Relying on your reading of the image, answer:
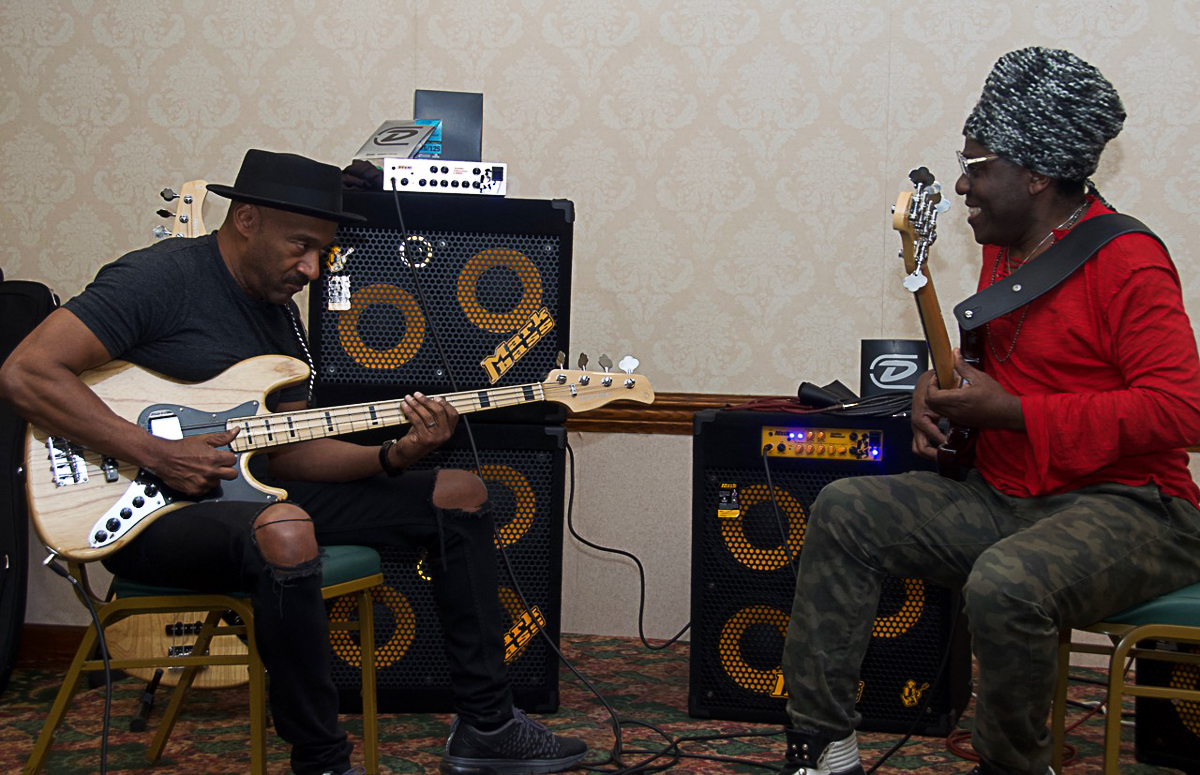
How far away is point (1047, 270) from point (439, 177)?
50.6 inches

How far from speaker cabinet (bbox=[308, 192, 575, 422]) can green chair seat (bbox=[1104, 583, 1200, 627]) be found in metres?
1.25

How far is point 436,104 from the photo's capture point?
2641mm

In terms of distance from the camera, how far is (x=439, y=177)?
8.21 ft

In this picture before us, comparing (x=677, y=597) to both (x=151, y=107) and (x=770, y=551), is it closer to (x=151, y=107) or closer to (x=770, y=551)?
(x=770, y=551)

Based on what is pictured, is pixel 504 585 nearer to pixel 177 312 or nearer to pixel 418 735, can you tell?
pixel 418 735

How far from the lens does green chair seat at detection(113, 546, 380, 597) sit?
197cm

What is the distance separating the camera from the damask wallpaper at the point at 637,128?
124 inches

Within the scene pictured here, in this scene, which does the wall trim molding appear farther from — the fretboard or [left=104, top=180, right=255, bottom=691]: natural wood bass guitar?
the fretboard

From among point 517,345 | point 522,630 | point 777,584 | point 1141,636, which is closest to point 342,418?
point 517,345

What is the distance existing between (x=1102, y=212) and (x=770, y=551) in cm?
96

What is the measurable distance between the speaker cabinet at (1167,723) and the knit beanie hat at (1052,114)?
38.1 inches

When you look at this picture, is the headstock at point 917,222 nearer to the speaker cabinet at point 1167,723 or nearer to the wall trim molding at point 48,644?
the speaker cabinet at point 1167,723

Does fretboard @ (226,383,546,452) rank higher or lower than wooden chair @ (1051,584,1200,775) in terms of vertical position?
higher

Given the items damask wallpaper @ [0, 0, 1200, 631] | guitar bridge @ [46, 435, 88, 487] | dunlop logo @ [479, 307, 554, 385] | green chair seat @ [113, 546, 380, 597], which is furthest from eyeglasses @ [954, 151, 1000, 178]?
guitar bridge @ [46, 435, 88, 487]
